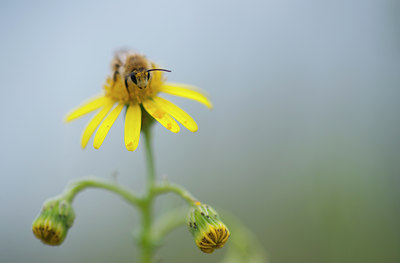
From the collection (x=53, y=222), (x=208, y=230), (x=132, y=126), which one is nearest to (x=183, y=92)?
(x=132, y=126)

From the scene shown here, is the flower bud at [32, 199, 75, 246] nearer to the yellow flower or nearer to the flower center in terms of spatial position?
the yellow flower

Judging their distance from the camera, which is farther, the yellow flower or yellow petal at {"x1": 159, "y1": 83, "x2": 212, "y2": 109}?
yellow petal at {"x1": 159, "y1": 83, "x2": 212, "y2": 109}

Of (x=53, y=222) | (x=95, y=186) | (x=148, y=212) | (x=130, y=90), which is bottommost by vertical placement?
(x=148, y=212)

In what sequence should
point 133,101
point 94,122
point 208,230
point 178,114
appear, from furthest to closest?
point 133,101 < point 94,122 < point 178,114 < point 208,230

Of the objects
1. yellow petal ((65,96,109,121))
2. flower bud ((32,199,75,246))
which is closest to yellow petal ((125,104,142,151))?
yellow petal ((65,96,109,121))

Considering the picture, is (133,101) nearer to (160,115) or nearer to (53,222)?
(160,115)

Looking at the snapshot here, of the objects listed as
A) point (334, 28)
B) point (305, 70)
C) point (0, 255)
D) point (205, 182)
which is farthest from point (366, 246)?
point (0, 255)

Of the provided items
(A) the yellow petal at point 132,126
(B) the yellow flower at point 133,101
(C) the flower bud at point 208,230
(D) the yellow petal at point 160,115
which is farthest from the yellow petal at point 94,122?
(C) the flower bud at point 208,230
